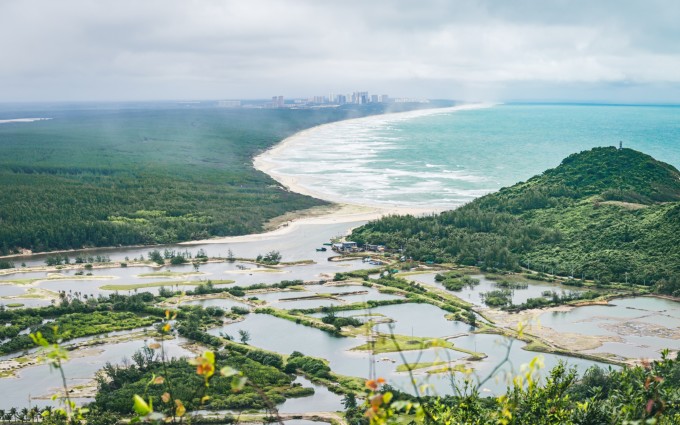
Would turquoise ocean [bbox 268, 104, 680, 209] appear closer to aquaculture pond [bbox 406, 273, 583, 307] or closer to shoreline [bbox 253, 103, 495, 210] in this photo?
shoreline [bbox 253, 103, 495, 210]

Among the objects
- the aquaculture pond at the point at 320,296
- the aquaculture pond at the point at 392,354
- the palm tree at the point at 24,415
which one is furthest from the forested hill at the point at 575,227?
the palm tree at the point at 24,415

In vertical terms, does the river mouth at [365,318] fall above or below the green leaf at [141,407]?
below

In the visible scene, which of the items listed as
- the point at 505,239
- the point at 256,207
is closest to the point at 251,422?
the point at 505,239

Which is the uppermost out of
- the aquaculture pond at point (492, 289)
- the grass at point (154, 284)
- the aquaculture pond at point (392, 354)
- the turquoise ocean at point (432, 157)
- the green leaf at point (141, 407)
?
the green leaf at point (141, 407)

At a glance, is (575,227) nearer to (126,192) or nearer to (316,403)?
(316,403)

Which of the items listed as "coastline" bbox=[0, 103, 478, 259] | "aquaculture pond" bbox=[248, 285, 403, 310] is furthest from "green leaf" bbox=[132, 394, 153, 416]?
"coastline" bbox=[0, 103, 478, 259]

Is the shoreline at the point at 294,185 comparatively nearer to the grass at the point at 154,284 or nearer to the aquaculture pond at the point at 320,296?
the aquaculture pond at the point at 320,296
